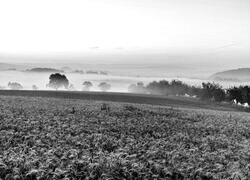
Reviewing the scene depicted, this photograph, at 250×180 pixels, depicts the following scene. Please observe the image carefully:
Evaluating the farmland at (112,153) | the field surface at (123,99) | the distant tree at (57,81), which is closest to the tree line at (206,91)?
the field surface at (123,99)

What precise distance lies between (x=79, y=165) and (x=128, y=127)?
1068 centimetres

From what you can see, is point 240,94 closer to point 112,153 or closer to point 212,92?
point 212,92

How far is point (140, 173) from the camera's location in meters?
10.9

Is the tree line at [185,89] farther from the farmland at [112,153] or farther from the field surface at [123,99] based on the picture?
the farmland at [112,153]

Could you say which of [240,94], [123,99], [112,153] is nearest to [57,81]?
[123,99]

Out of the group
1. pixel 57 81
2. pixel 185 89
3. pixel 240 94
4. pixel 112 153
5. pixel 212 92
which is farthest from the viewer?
pixel 57 81

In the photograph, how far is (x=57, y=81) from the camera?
6053 inches

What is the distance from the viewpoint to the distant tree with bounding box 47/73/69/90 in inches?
6009

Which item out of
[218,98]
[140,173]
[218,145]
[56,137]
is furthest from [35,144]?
[218,98]

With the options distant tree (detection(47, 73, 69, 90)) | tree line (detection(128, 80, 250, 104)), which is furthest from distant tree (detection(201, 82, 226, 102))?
distant tree (detection(47, 73, 69, 90))

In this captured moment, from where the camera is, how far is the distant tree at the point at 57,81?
153 meters

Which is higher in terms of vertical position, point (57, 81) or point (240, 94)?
point (57, 81)

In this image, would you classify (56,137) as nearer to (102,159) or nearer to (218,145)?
(102,159)

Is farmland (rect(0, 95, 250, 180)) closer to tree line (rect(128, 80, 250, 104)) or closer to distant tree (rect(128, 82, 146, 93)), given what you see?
tree line (rect(128, 80, 250, 104))
